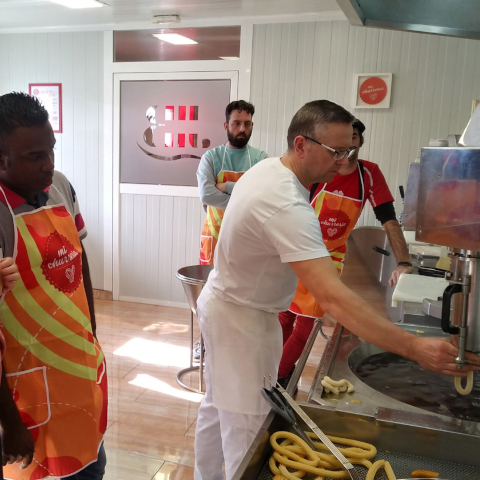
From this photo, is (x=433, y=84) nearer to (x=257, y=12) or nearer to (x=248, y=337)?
(x=257, y=12)

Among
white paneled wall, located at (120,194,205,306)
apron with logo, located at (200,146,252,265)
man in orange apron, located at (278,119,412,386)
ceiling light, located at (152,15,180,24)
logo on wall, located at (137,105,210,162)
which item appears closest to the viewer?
man in orange apron, located at (278,119,412,386)

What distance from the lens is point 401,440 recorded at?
3.19ft

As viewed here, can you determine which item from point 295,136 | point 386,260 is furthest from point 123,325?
point 295,136

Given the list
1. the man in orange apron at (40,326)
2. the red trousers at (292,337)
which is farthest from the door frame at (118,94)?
the man in orange apron at (40,326)

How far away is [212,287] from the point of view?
1608 millimetres

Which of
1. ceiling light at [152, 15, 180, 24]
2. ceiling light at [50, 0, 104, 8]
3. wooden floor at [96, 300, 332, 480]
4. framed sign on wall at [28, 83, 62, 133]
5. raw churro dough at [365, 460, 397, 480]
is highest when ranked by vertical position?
ceiling light at [50, 0, 104, 8]

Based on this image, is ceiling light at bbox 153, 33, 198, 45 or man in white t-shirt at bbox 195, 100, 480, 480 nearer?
man in white t-shirt at bbox 195, 100, 480, 480

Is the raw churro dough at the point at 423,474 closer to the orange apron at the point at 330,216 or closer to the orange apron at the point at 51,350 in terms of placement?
the orange apron at the point at 51,350

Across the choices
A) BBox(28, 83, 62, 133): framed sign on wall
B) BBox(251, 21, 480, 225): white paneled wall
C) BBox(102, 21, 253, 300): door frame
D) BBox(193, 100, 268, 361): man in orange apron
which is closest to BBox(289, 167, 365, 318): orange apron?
BBox(193, 100, 268, 361): man in orange apron

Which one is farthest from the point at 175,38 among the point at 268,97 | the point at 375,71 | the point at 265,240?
the point at 265,240

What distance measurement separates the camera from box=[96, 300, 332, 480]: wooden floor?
2350 mm

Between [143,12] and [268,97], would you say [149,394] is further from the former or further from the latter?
[143,12]

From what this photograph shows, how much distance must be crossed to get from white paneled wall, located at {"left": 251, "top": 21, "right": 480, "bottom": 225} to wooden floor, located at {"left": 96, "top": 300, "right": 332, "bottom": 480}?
1710 millimetres

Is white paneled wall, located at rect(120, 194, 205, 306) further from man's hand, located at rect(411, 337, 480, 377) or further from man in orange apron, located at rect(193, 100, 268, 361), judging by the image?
man's hand, located at rect(411, 337, 480, 377)
